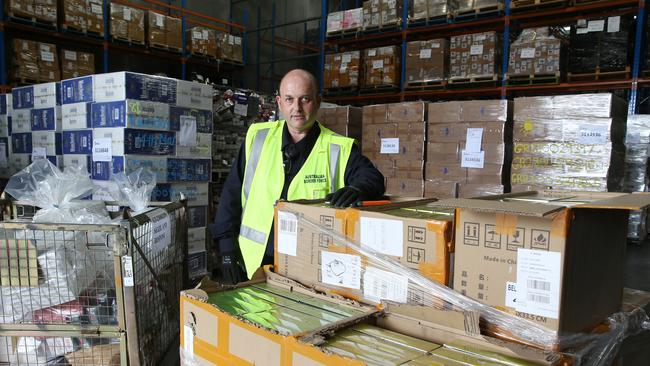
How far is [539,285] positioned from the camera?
1135 mm

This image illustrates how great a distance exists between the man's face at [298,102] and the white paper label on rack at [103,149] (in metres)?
2.59

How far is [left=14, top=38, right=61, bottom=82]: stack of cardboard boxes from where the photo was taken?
7.95 metres

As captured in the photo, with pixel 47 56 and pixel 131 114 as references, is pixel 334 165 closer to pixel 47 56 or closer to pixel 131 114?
A: pixel 131 114

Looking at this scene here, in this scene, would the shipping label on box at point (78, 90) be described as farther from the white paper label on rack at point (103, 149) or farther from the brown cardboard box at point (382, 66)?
the brown cardboard box at point (382, 66)

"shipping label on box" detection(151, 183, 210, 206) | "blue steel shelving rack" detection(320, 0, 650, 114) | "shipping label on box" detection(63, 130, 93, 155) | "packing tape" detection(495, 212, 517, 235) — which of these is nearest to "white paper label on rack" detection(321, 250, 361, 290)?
"packing tape" detection(495, 212, 517, 235)

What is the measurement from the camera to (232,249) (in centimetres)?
255

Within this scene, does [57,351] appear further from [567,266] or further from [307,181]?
[567,266]

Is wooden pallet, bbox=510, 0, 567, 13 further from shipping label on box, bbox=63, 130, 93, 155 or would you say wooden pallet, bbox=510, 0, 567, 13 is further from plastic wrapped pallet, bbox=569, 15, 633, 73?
shipping label on box, bbox=63, 130, 93, 155

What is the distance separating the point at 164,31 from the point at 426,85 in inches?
232

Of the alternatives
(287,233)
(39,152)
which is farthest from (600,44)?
(39,152)

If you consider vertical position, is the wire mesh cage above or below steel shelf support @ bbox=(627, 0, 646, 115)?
below

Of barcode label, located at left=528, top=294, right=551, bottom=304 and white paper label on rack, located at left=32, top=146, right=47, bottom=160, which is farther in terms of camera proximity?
white paper label on rack, located at left=32, top=146, right=47, bottom=160

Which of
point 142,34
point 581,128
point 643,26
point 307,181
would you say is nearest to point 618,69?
point 643,26

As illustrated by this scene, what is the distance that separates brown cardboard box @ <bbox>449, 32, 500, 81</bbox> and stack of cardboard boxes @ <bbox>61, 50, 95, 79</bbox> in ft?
23.2
